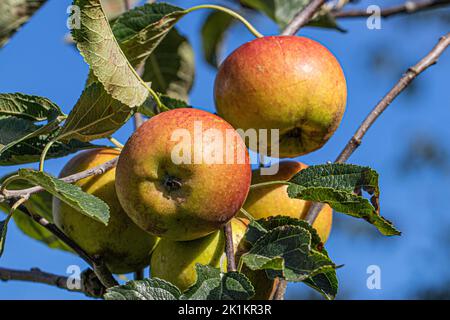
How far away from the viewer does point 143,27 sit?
141 cm

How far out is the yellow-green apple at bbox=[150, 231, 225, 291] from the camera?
1154 mm

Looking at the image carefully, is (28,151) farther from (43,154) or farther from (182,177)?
(182,177)

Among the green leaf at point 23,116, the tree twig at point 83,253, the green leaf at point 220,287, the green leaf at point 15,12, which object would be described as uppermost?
the green leaf at point 15,12

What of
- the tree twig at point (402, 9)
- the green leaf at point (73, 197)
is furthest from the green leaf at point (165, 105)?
the tree twig at point (402, 9)

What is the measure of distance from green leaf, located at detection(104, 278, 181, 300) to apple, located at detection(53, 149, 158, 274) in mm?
258

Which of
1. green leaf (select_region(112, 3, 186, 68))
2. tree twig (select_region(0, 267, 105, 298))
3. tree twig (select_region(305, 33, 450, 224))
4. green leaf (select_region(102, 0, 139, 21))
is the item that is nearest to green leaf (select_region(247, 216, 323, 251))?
tree twig (select_region(305, 33, 450, 224))

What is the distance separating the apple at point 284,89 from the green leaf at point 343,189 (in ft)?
0.43

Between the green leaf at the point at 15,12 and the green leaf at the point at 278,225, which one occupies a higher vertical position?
the green leaf at the point at 15,12

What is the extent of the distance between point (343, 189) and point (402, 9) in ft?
3.00

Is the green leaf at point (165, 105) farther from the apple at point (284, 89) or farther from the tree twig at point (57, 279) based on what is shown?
the tree twig at point (57, 279)

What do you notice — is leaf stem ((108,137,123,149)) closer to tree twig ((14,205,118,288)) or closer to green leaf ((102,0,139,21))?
tree twig ((14,205,118,288))

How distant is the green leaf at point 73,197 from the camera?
3.09 feet

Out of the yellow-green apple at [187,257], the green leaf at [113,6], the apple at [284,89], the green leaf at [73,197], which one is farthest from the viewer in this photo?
the green leaf at [113,6]
